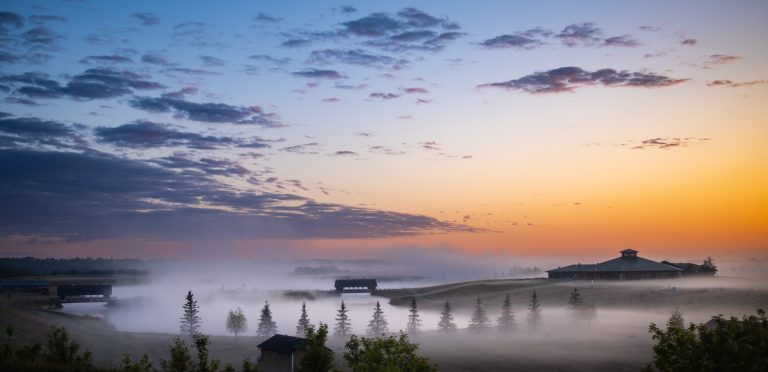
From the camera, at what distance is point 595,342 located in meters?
79.1

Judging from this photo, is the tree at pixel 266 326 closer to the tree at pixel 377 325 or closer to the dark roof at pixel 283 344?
the tree at pixel 377 325

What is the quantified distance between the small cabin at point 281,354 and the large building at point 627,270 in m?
110

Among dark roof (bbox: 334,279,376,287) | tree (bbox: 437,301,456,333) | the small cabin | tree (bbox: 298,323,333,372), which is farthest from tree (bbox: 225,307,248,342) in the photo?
dark roof (bbox: 334,279,376,287)

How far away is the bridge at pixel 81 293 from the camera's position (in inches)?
5561

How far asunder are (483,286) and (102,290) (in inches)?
4041

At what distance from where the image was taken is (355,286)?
184500 mm

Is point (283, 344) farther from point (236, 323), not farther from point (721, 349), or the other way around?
point (721, 349)

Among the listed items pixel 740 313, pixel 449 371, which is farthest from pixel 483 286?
pixel 449 371

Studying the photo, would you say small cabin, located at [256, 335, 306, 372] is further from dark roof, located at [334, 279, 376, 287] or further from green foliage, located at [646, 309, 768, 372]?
dark roof, located at [334, 279, 376, 287]

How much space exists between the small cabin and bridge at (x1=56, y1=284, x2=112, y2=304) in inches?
3829

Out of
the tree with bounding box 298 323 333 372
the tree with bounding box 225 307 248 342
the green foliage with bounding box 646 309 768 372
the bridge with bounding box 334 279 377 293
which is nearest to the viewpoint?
the green foliage with bounding box 646 309 768 372

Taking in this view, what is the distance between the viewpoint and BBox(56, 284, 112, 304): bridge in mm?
141250

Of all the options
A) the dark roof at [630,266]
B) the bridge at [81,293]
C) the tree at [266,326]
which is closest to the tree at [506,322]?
the tree at [266,326]

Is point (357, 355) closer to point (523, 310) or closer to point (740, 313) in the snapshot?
point (740, 313)
